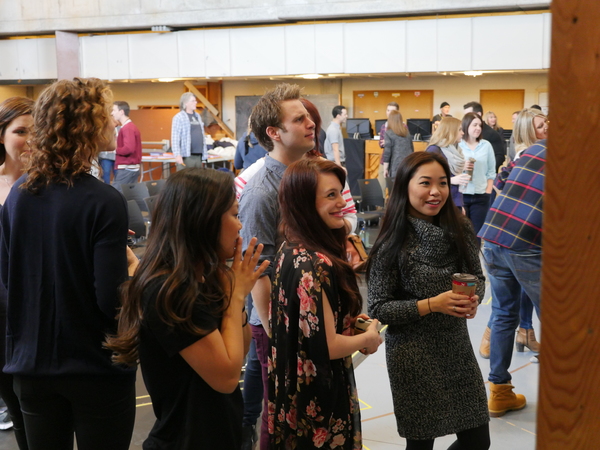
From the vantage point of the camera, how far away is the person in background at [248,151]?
661 centimetres

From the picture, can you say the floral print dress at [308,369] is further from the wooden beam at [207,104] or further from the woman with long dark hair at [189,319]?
the wooden beam at [207,104]

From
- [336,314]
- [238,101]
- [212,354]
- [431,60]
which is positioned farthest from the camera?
[238,101]

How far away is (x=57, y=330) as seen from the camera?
1.89 meters

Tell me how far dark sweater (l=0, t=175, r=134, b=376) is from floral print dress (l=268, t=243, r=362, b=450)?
0.53 metres

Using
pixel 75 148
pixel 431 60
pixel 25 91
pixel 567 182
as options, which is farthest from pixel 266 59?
pixel 567 182

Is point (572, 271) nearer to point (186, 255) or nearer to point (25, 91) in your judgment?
point (186, 255)

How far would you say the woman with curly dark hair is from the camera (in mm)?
1871

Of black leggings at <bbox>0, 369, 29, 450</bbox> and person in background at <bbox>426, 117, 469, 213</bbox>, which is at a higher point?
person in background at <bbox>426, 117, 469, 213</bbox>

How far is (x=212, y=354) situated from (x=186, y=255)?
279mm

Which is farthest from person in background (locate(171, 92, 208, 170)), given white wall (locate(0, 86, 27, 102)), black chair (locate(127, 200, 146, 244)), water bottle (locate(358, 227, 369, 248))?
white wall (locate(0, 86, 27, 102))

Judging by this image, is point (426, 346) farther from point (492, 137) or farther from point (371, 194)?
point (492, 137)

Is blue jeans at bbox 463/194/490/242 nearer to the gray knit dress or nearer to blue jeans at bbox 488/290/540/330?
blue jeans at bbox 488/290/540/330

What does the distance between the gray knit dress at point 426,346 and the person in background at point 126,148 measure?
291 inches

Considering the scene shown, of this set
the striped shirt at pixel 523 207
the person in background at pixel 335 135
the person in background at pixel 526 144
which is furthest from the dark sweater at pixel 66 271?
the person in background at pixel 335 135
